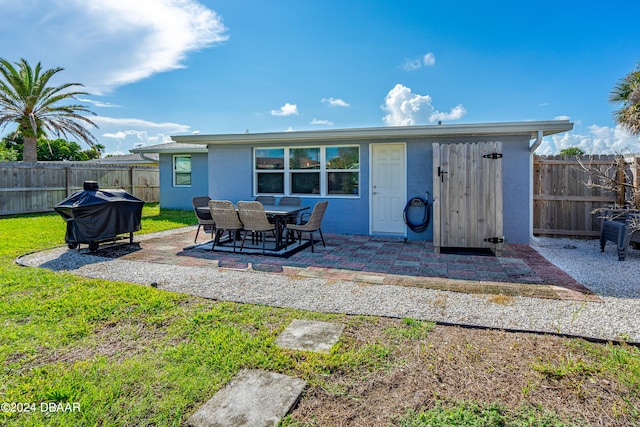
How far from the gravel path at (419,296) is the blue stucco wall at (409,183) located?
1.59m

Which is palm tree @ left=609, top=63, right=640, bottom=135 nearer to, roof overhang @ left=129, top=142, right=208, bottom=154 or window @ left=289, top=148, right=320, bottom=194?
window @ left=289, top=148, right=320, bottom=194

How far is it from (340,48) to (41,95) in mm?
13014

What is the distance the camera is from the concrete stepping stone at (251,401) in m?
2.01

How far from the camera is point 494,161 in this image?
634 centimetres

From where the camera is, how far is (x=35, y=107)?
14.9 metres

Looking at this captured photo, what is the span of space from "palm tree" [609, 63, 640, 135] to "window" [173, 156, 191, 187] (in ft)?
44.9

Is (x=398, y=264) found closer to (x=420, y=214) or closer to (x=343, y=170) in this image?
(x=420, y=214)

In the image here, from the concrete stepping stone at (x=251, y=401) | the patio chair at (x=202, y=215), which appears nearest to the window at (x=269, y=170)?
the patio chair at (x=202, y=215)

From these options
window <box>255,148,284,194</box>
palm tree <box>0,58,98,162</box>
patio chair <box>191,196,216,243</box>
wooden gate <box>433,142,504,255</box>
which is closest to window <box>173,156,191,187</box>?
palm tree <box>0,58,98,162</box>

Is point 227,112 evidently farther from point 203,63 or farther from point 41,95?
point 41,95

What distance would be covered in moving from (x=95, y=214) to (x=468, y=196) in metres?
6.77

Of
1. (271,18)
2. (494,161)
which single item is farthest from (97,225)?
(494,161)

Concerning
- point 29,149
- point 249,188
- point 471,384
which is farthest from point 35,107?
point 471,384

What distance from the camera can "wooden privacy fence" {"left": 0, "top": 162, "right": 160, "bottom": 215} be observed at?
12.2 m
